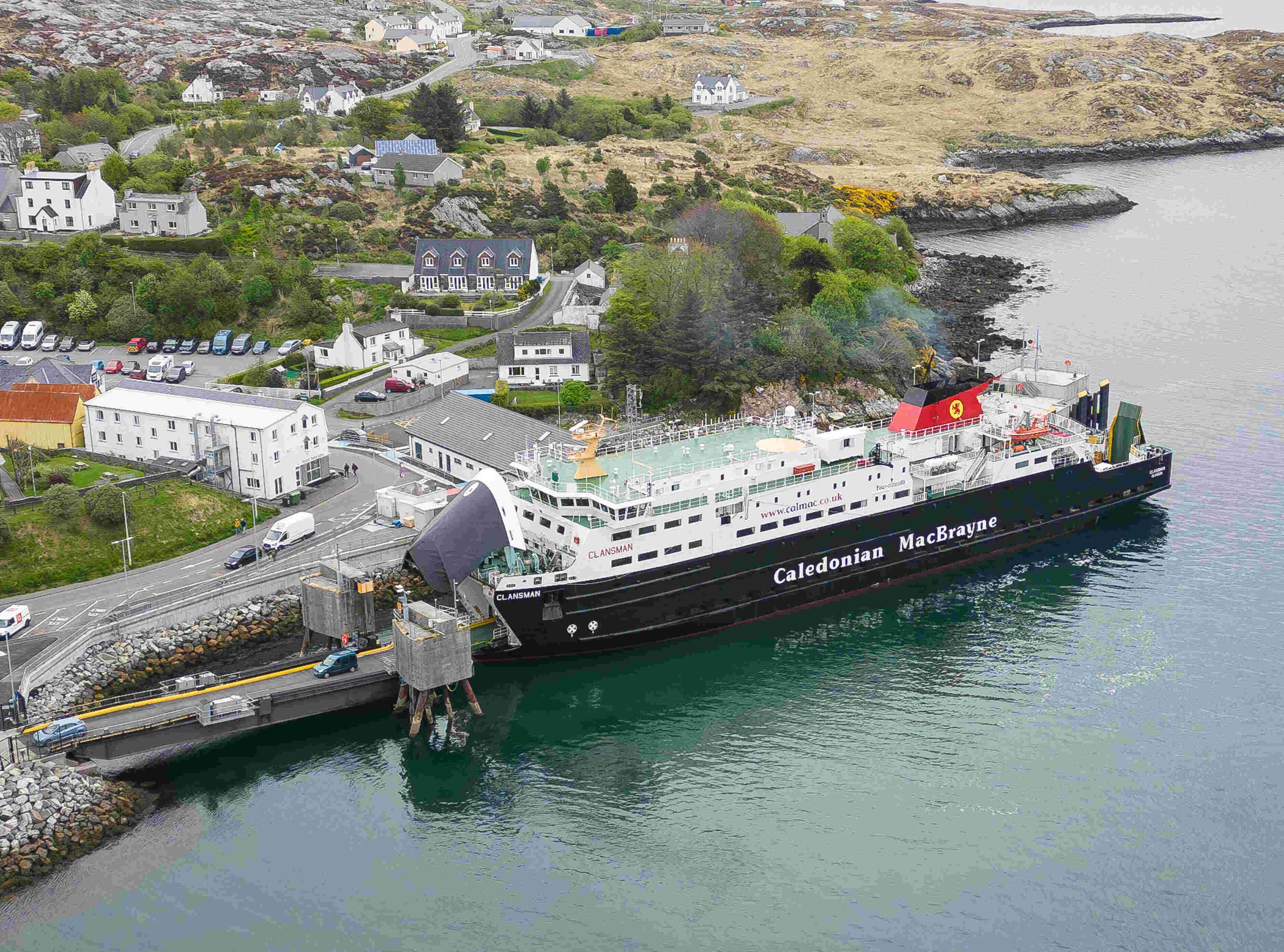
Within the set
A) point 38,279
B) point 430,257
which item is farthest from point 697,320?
point 38,279

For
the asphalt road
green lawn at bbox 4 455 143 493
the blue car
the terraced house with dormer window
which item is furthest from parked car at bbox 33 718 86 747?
the asphalt road

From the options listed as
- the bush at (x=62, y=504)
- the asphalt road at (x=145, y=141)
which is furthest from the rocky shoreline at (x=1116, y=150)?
the bush at (x=62, y=504)

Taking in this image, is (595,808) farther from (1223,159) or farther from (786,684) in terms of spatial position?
(1223,159)

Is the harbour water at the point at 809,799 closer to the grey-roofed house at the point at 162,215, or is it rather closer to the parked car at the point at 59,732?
the parked car at the point at 59,732

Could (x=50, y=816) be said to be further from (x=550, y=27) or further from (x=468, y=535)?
(x=550, y=27)

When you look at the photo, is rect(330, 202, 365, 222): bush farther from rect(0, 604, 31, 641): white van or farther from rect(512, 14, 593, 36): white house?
rect(512, 14, 593, 36): white house

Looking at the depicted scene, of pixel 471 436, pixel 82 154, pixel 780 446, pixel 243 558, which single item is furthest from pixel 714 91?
pixel 243 558
